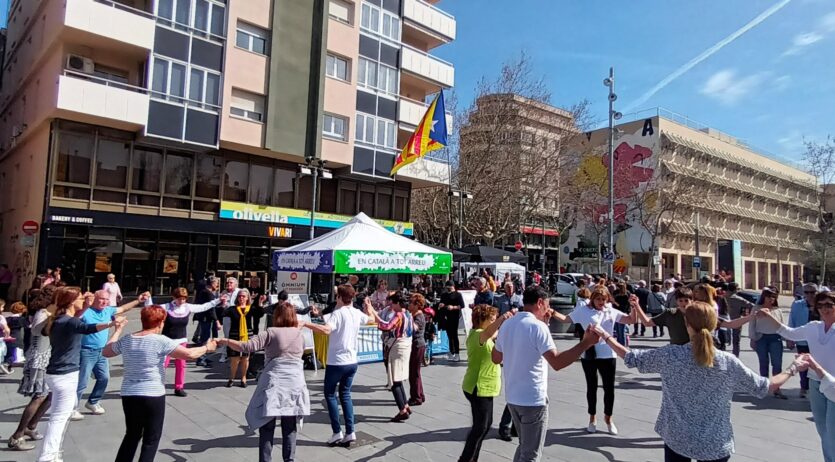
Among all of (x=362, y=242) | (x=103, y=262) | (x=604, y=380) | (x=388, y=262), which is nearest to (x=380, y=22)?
(x=103, y=262)

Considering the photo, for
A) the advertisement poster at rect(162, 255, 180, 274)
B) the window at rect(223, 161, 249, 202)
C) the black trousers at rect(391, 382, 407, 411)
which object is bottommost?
the black trousers at rect(391, 382, 407, 411)

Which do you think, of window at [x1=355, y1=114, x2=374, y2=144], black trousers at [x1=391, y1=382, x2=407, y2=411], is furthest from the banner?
window at [x1=355, y1=114, x2=374, y2=144]

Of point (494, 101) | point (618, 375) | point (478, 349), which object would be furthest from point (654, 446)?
point (494, 101)

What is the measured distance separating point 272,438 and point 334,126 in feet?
69.8

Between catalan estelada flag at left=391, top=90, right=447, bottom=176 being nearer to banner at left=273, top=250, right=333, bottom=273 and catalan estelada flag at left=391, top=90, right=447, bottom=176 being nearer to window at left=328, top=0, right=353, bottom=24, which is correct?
banner at left=273, top=250, right=333, bottom=273

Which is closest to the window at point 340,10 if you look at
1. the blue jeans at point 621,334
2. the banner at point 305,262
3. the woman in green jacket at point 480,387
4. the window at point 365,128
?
the window at point 365,128

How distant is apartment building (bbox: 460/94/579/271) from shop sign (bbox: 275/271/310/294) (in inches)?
740

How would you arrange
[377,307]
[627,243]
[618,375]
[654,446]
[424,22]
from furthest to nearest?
1. [627,243]
2. [424,22]
3. [377,307]
4. [618,375]
5. [654,446]

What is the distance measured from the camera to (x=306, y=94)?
23938 mm

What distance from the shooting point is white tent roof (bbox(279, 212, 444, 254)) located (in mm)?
10797

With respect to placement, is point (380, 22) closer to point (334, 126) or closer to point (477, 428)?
point (334, 126)

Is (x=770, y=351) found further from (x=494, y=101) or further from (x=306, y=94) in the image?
(x=494, y=101)

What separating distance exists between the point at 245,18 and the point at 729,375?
2287cm

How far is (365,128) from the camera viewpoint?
25.8 m
